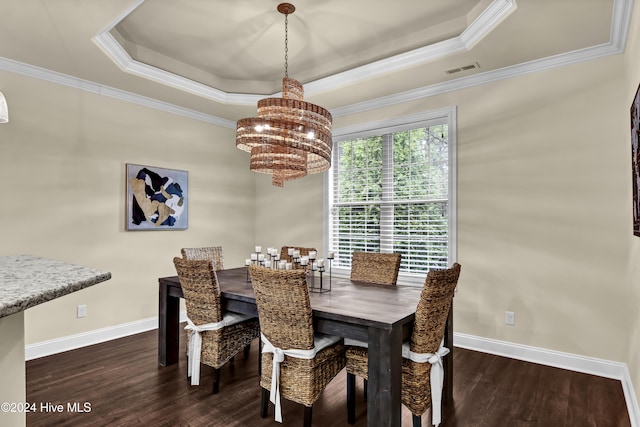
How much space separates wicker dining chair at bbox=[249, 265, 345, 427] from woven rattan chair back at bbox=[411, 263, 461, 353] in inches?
21.7

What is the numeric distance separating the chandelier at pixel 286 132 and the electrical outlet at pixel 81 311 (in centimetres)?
243

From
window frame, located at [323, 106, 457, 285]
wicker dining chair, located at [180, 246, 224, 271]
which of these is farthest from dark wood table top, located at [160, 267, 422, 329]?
window frame, located at [323, 106, 457, 285]

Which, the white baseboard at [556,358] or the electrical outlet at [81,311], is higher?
the electrical outlet at [81,311]

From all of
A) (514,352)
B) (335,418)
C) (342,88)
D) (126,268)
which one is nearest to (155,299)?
(126,268)

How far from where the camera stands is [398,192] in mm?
4195

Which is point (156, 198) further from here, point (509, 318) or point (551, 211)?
point (551, 211)

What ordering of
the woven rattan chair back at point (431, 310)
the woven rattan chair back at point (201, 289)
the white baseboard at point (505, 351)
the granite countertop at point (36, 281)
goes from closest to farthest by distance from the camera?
the granite countertop at point (36, 281), the woven rattan chair back at point (431, 310), the woven rattan chair back at point (201, 289), the white baseboard at point (505, 351)

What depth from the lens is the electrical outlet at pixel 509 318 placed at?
3350 millimetres

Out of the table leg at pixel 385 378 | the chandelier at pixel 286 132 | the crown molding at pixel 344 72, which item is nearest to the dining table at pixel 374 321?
the table leg at pixel 385 378

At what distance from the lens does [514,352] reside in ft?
10.9

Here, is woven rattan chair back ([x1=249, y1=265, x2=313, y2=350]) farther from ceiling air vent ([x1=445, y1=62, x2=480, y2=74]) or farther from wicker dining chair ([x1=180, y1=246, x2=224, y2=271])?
ceiling air vent ([x1=445, y1=62, x2=480, y2=74])

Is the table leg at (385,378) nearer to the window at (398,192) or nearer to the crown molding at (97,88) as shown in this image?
the window at (398,192)

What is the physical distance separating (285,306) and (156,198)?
9.69 feet

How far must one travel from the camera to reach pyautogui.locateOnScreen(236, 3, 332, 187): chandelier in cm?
264
